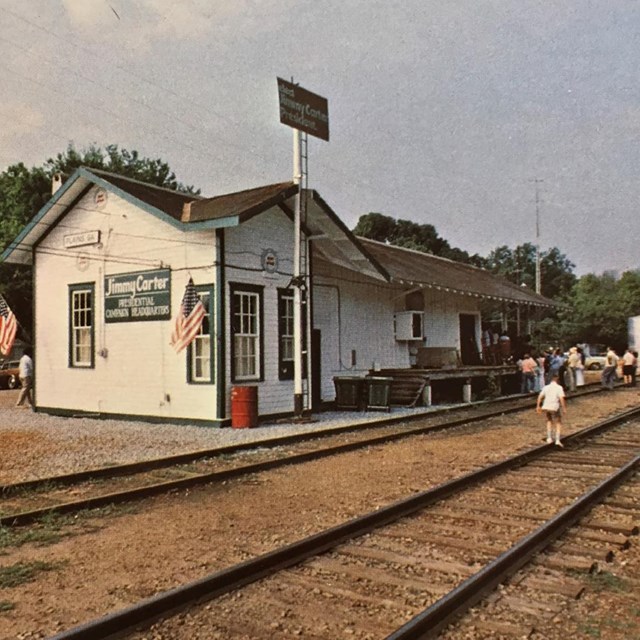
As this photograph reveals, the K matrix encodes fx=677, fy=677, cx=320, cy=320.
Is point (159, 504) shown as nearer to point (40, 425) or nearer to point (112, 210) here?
point (40, 425)

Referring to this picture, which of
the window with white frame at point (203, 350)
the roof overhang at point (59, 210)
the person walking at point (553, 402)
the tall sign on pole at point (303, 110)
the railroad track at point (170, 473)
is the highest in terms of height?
the tall sign on pole at point (303, 110)

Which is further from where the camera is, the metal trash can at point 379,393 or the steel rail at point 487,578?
the metal trash can at point 379,393

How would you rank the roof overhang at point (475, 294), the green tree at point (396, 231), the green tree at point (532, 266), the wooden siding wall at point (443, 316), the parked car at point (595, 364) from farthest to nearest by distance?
the green tree at point (532, 266) → the green tree at point (396, 231) → the parked car at point (595, 364) → the wooden siding wall at point (443, 316) → the roof overhang at point (475, 294)

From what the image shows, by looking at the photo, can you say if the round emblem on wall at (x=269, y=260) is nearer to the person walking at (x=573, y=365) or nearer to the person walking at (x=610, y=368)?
the person walking at (x=573, y=365)

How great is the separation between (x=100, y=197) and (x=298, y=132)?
5.91 meters

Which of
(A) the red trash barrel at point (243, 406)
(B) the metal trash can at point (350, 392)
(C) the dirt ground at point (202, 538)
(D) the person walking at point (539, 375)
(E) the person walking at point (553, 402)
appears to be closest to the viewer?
(C) the dirt ground at point (202, 538)

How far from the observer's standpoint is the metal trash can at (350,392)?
19219mm

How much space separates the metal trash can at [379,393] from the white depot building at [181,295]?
4.81 ft

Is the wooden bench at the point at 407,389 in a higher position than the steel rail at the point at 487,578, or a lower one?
higher

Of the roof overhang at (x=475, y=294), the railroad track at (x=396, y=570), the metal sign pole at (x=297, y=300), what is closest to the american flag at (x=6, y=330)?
the metal sign pole at (x=297, y=300)

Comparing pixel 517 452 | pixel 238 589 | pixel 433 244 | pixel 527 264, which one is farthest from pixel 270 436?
pixel 527 264

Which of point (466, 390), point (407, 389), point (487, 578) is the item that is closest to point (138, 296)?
point (407, 389)

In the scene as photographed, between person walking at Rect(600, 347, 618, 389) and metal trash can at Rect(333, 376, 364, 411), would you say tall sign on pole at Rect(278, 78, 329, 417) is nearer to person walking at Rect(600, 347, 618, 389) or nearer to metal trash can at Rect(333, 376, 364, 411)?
metal trash can at Rect(333, 376, 364, 411)

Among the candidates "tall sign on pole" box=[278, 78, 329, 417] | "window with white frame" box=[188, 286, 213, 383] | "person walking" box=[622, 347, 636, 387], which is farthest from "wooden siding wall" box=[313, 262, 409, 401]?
"person walking" box=[622, 347, 636, 387]
